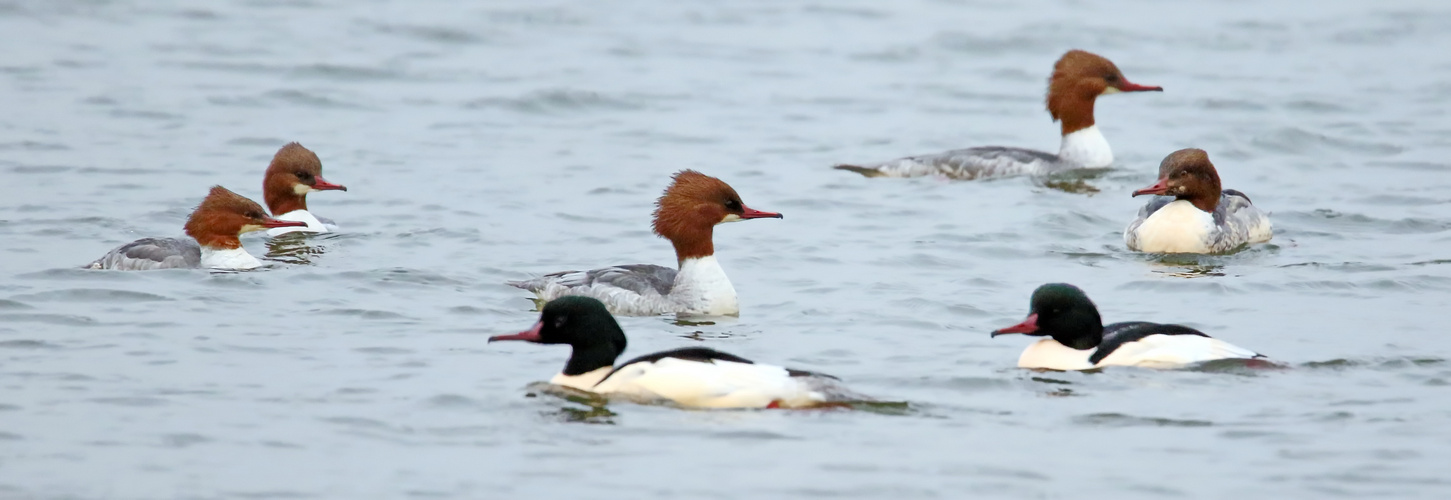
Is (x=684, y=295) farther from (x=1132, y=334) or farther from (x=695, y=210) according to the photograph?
(x=1132, y=334)

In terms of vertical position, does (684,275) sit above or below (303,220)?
above

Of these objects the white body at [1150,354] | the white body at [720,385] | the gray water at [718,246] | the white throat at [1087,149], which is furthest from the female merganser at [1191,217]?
the white body at [720,385]

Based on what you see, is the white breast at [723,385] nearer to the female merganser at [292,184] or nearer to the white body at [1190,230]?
the white body at [1190,230]

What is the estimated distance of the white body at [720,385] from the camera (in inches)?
325

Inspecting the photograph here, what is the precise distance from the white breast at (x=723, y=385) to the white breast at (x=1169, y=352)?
166 cm

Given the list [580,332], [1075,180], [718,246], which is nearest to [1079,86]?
[1075,180]

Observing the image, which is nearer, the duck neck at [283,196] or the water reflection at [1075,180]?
the duck neck at [283,196]

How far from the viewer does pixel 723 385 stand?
827 centimetres

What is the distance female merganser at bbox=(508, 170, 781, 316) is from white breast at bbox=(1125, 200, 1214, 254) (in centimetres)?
337

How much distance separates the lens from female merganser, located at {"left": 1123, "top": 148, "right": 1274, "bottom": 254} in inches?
508

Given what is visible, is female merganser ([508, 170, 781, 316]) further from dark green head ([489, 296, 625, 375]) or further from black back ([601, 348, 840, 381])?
black back ([601, 348, 840, 381])

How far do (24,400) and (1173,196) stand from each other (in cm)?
821

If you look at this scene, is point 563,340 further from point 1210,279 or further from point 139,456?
point 1210,279

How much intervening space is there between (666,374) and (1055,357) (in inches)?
78.7
